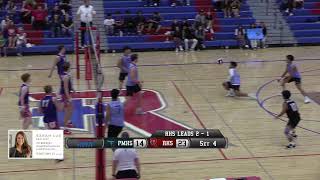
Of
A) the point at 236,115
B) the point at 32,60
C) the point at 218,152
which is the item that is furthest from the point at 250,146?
the point at 32,60

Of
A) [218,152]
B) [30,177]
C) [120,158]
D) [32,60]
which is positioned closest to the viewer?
[120,158]

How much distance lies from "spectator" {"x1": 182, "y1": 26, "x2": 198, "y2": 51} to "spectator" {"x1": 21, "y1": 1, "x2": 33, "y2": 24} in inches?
290

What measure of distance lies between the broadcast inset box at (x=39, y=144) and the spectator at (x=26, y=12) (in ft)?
68.2

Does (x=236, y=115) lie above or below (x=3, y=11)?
below

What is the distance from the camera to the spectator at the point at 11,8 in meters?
27.5

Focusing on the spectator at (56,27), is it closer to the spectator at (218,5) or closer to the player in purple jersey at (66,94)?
the spectator at (218,5)

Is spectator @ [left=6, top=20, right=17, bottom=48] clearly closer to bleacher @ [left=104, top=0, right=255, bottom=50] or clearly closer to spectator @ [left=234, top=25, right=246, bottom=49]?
bleacher @ [left=104, top=0, right=255, bottom=50]

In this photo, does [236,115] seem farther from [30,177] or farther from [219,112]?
[30,177]

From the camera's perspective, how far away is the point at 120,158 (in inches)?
393

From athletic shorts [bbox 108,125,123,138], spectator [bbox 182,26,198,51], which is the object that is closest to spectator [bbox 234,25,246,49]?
spectator [bbox 182,26,198,51]

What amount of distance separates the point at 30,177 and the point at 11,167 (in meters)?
0.77

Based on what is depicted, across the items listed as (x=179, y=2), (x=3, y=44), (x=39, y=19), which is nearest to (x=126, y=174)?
(x=3, y=44)

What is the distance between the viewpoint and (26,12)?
27.2 metres
